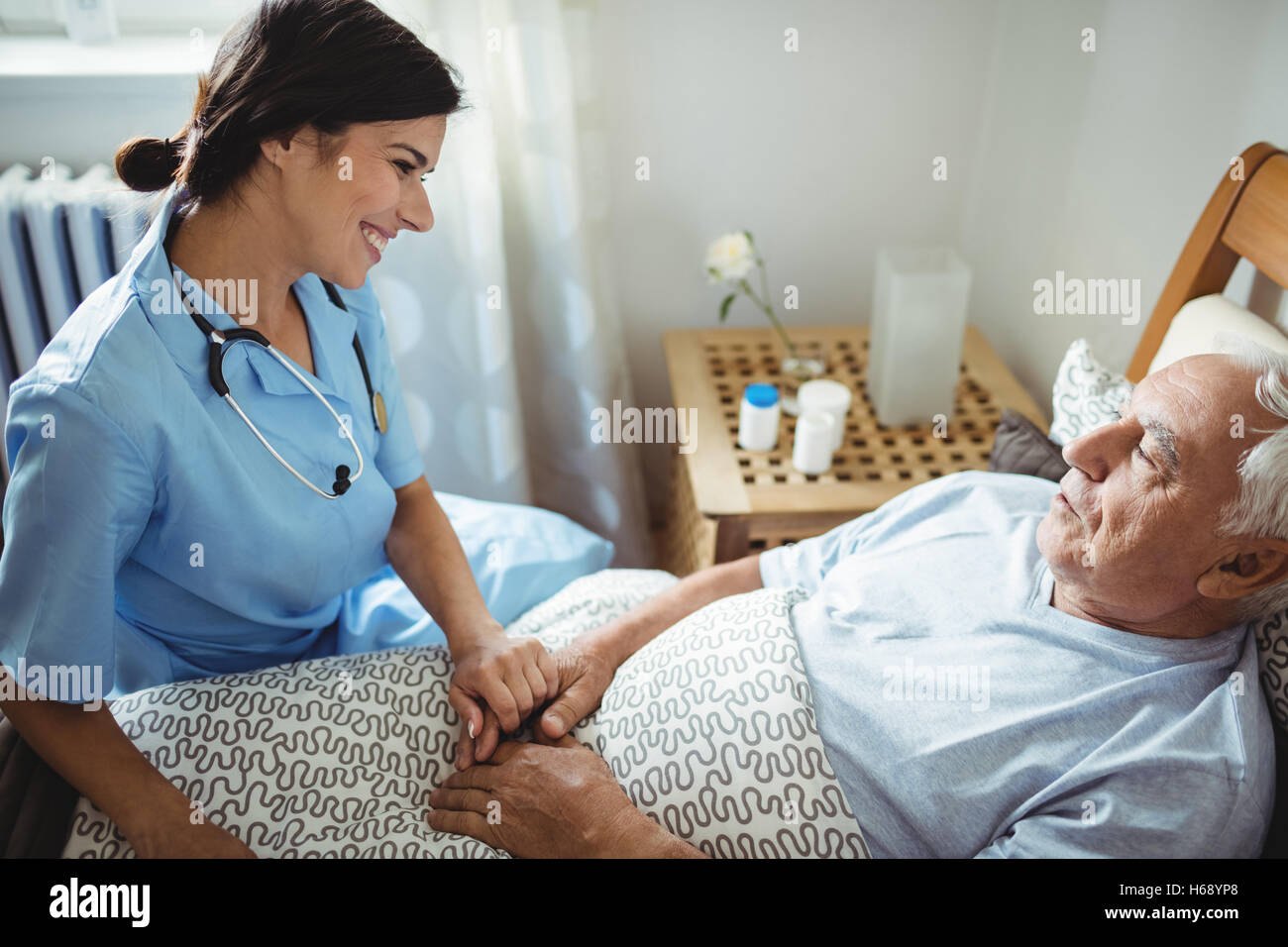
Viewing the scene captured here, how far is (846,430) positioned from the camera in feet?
6.00

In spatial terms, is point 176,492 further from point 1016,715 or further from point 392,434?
point 1016,715

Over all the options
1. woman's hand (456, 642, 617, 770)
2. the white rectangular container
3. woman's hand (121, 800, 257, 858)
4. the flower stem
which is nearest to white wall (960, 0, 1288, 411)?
the white rectangular container

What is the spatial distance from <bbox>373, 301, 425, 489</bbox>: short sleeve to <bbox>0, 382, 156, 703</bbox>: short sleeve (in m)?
0.40

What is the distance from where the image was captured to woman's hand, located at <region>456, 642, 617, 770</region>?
1.18 metres

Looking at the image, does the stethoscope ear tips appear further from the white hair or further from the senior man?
the white hair

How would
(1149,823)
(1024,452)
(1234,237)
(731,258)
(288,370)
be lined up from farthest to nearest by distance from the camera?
(731,258), (1024,452), (1234,237), (288,370), (1149,823)

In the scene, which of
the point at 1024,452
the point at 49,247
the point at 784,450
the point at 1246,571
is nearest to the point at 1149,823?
the point at 1246,571

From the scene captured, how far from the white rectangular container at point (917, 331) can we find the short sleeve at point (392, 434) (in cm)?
86

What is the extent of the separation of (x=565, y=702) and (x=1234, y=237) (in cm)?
104

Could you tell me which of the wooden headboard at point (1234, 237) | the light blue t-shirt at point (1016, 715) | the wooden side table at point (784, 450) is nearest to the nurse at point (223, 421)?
the light blue t-shirt at point (1016, 715)

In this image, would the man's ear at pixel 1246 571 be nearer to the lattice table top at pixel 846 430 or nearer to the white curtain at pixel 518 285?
the lattice table top at pixel 846 430

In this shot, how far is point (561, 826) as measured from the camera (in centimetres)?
108

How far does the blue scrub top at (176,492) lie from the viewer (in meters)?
0.96
